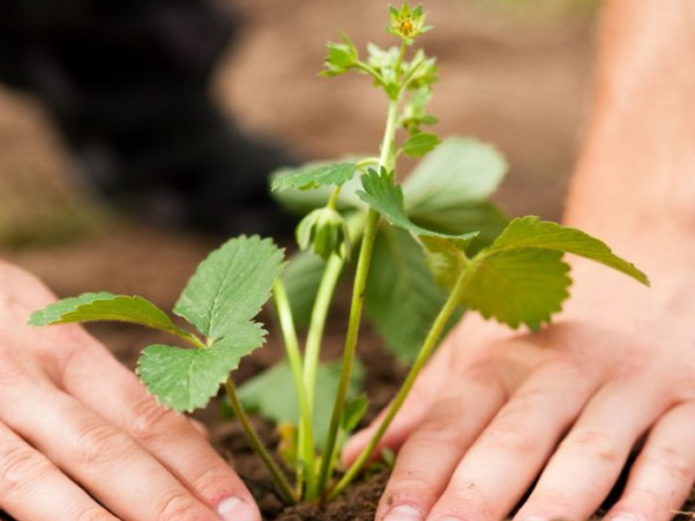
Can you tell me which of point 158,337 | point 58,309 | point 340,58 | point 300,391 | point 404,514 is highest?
point 340,58

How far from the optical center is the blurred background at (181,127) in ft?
10.3

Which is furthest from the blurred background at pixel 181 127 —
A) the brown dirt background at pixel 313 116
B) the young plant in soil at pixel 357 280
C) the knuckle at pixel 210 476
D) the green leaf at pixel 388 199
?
the green leaf at pixel 388 199

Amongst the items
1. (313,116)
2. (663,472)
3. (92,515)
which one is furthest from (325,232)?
(313,116)

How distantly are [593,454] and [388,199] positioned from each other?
446 millimetres

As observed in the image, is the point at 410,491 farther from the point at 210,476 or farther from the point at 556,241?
the point at 556,241

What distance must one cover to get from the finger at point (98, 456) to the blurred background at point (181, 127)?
92 cm

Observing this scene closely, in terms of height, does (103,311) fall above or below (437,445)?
above

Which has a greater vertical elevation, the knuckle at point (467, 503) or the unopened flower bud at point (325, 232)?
the unopened flower bud at point (325, 232)

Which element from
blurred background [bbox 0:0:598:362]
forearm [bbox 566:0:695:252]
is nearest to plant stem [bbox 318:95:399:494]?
Answer: forearm [bbox 566:0:695:252]

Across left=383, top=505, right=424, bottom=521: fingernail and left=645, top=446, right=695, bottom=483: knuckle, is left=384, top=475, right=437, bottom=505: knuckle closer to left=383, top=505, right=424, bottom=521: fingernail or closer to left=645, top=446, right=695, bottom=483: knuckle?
left=383, top=505, right=424, bottom=521: fingernail

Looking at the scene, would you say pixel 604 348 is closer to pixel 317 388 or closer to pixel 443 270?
pixel 443 270

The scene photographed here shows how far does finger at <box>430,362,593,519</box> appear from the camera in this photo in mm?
1113

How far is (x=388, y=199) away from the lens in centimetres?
97

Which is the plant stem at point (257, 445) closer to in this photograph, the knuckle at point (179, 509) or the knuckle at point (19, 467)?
the knuckle at point (179, 509)
